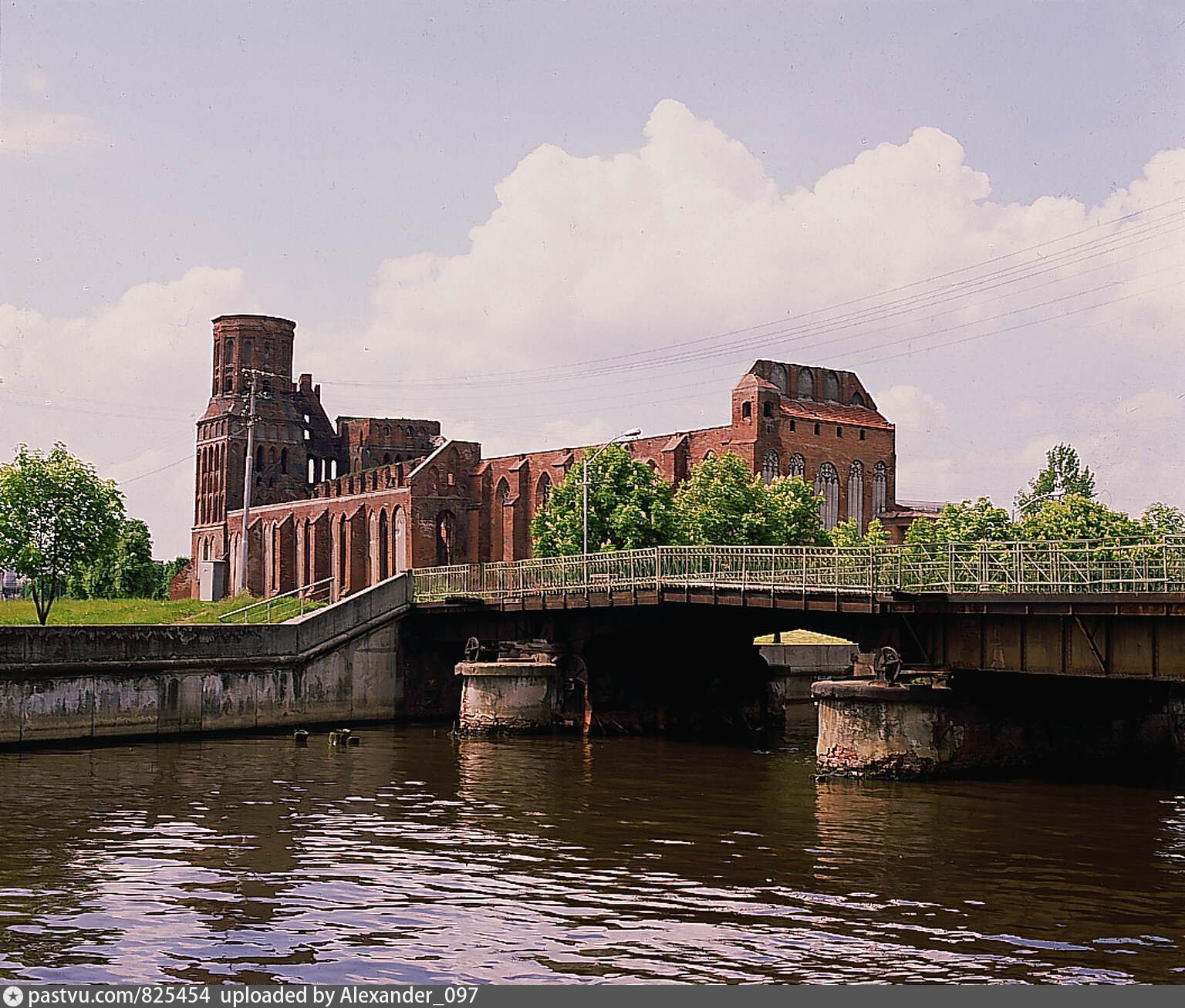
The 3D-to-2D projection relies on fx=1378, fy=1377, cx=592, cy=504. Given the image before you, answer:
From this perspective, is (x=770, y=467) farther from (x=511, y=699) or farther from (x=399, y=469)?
(x=511, y=699)

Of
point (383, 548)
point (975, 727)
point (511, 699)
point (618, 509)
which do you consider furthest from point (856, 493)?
point (975, 727)

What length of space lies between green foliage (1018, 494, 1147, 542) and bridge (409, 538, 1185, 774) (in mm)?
23616

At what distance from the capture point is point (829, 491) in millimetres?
85250

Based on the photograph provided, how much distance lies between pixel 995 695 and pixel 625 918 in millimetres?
17138

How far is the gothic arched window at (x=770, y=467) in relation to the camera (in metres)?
80.9

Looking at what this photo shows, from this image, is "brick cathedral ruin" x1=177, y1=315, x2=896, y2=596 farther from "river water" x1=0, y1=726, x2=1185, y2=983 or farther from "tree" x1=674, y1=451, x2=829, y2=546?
"river water" x1=0, y1=726, x2=1185, y2=983

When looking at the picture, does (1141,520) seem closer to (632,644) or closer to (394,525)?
(632,644)

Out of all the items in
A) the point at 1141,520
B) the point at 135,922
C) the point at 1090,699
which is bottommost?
the point at 135,922

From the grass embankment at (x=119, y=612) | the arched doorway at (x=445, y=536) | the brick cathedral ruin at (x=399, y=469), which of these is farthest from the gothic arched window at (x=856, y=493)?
the grass embankment at (x=119, y=612)

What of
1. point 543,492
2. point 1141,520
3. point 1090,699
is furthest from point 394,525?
point 1090,699

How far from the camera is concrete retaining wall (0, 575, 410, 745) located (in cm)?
3862

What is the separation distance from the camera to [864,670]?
32.0 metres

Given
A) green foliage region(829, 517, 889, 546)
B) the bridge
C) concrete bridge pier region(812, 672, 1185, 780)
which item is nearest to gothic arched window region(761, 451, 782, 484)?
green foliage region(829, 517, 889, 546)

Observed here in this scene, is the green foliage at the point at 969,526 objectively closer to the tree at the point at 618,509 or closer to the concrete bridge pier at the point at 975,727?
the tree at the point at 618,509
